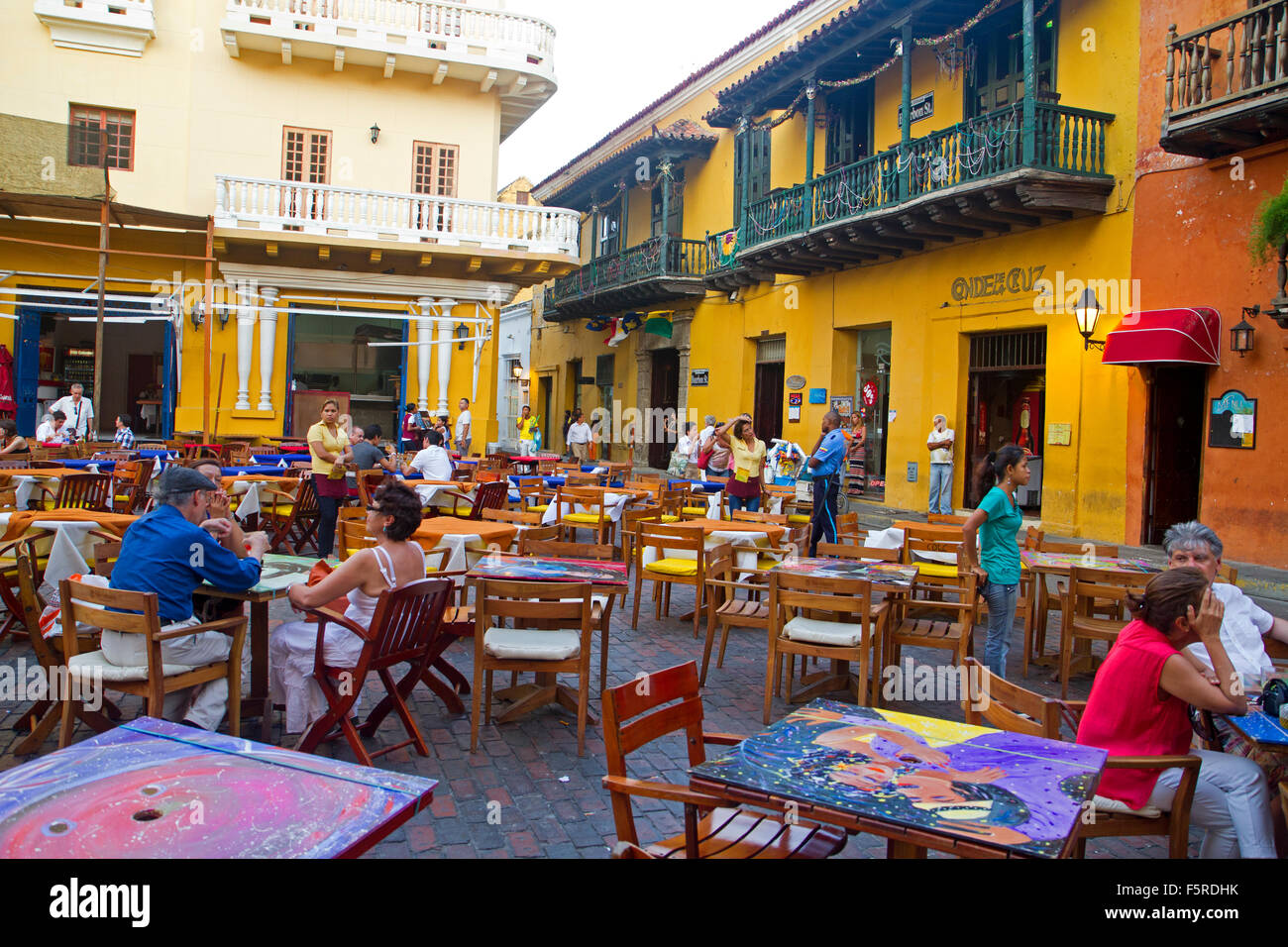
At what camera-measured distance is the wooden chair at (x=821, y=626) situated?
5316mm

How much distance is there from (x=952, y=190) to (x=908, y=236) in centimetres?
211

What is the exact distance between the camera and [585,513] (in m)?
10.8

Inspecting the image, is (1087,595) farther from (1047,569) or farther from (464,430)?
(464,430)

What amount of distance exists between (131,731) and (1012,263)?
14248 millimetres

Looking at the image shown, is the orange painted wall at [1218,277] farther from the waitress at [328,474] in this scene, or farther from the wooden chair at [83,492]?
the wooden chair at [83,492]

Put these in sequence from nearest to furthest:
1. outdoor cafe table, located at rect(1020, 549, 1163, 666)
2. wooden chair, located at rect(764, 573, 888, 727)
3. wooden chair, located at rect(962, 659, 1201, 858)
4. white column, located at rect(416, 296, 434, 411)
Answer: wooden chair, located at rect(962, 659, 1201, 858), wooden chair, located at rect(764, 573, 888, 727), outdoor cafe table, located at rect(1020, 549, 1163, 666), white column, located at rect(416, 296, 434, 411)

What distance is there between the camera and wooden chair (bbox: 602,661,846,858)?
2.70 m

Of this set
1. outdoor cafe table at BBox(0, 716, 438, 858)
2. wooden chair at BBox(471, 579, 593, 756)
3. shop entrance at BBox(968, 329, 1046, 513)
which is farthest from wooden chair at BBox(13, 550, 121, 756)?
shop entrance at BBox(968, 329, 1046, 513)

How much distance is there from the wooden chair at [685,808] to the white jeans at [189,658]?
2.31m

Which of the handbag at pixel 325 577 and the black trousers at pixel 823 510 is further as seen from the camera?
the black trousers at pixel 823 510

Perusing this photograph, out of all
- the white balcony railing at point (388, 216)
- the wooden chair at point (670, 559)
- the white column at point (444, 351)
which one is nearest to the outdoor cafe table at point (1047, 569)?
the wooden chair at point (670, 559)

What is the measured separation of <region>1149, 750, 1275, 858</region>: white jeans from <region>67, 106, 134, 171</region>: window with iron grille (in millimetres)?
19685

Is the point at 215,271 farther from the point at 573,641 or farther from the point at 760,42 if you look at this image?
the point at 573,641

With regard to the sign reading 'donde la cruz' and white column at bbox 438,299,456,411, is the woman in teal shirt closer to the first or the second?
the sign reading 'donde la cruz'
